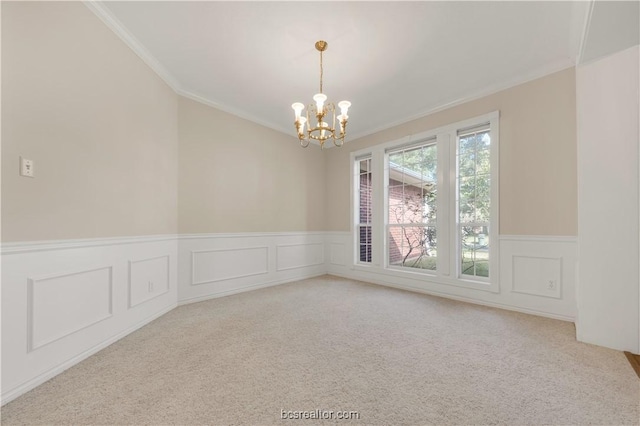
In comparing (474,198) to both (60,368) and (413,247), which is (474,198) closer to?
(413,247)

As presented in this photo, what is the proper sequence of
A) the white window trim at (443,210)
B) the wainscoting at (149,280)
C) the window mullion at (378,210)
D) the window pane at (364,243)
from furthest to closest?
the window pane at (364,243), the window mullion at (378,210), the white window trim at (443,210), the wainscoting at (149,280)

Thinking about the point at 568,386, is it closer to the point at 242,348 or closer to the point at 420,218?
the point at 242,348

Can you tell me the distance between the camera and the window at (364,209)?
514 cm

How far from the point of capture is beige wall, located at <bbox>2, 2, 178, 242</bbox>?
1.70 m

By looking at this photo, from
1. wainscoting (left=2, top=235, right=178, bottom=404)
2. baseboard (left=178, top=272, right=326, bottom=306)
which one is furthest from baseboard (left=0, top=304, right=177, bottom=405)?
baseboard (left=178, top=272, right=326, bottom=306)

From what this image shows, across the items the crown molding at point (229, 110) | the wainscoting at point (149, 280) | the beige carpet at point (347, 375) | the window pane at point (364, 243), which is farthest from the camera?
the window pane at point (364, 243)

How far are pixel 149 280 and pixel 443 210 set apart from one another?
3.79 meters

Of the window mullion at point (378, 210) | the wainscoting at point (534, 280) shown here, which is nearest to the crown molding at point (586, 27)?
the wainscoting at point (534, 280)

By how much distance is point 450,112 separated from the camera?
3852 millimetres

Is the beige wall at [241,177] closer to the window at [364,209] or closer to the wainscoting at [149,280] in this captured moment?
the wainscoting at [149,280]

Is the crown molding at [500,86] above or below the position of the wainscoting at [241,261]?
above

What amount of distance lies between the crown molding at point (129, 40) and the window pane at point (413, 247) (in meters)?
3.85

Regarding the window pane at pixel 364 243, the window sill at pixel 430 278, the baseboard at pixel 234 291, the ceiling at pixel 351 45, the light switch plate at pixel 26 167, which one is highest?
the ceiling at pixel 351 45

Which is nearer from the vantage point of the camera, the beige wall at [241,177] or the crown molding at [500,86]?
the crown molding at [500,86]
